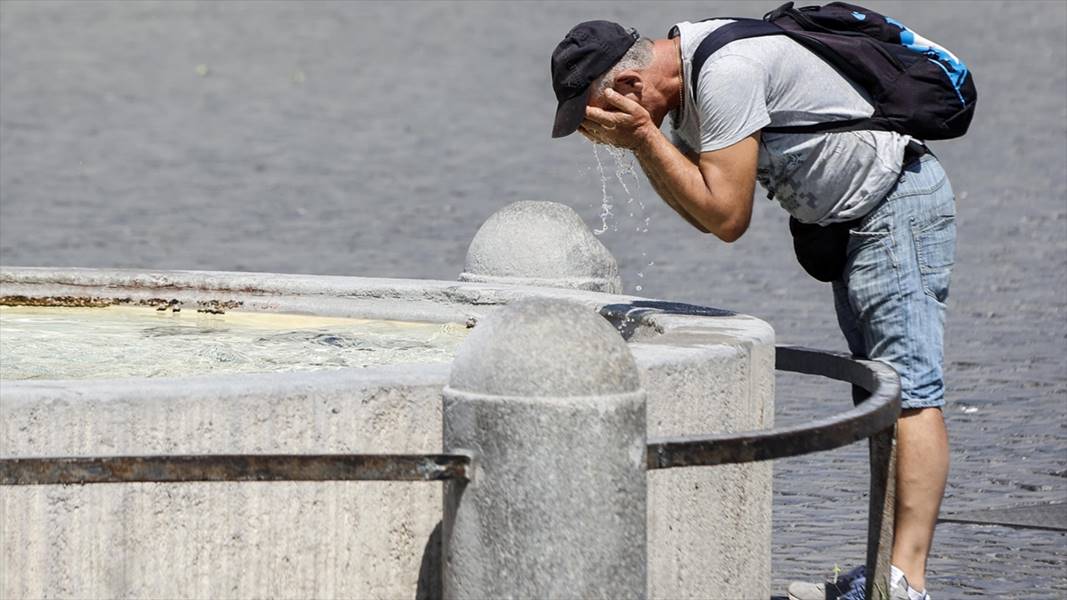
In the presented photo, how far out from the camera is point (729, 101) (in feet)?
14.7

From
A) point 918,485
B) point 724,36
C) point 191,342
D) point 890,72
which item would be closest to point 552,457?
point 724,36

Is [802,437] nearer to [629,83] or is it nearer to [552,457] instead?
[552,457]

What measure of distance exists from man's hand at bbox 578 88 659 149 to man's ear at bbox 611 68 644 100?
35 mm

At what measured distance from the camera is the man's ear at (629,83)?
4602mm

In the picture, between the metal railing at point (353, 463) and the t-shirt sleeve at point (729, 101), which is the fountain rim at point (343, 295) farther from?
the metal railing at point (353, 463)

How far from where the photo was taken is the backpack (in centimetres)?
469

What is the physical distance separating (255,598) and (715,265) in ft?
25.5

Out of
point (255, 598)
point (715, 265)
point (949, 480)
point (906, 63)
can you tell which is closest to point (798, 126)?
Answer: point (906, 63)

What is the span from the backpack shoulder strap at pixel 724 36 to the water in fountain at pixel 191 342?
1.09 m

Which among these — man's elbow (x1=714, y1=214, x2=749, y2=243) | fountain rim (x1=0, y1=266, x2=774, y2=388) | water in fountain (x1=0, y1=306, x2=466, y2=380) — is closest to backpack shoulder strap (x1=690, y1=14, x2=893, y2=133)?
man's elbow (x1=714, y1=214, x2=749, y2=243)

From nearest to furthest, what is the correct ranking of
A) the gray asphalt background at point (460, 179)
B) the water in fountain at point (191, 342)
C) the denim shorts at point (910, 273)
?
the denim shorts at point (910, 273), the water in fountain at point (191, 342), the gray asphalt background at point (460, 179)

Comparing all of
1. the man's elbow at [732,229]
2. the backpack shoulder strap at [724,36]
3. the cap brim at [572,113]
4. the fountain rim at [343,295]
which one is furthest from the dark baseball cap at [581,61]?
the fountain rim at [343,295]

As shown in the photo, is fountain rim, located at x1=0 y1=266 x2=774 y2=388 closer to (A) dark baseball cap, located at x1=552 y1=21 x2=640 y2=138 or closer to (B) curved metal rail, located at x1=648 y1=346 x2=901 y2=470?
(B) curved metal rail, located at x1=648 y1=346 x2=901 y2=470

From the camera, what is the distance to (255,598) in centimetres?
382
